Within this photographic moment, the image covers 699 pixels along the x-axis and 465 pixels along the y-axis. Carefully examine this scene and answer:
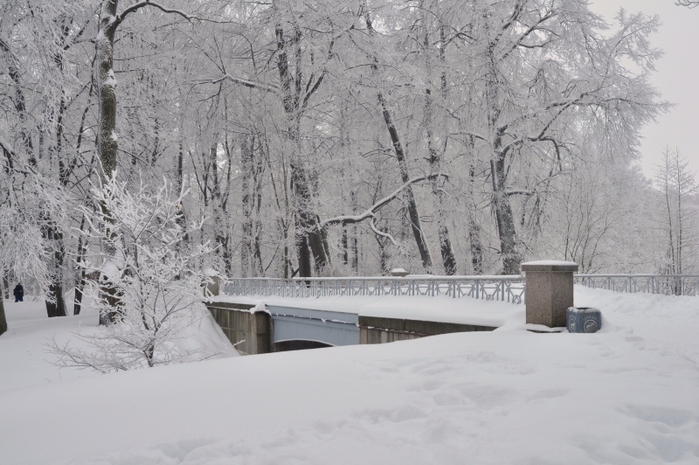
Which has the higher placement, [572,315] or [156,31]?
[156,31]

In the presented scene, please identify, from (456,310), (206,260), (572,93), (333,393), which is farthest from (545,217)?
(333,393)

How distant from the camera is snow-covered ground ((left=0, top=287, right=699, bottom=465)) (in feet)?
10.8

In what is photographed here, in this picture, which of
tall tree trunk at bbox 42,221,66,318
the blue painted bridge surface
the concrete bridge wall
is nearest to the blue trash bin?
the concrete bridge wall

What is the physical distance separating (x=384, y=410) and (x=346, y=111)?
1777 centimetres

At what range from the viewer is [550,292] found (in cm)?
809

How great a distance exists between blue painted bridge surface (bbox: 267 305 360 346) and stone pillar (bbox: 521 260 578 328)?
17.1 ft

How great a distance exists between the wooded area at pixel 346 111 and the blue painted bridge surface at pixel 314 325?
9.55 ft

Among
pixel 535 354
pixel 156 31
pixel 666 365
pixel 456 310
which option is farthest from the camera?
pixel 156 31

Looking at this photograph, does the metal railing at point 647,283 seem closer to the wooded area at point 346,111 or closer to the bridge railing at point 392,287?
the bridge railing at point 392,287

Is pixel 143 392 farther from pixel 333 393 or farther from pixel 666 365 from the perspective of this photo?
pixel 666 365

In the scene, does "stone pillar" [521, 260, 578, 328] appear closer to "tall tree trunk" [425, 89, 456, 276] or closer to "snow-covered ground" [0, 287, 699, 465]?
"snow-covered ground" [0, 287, 699, 465]

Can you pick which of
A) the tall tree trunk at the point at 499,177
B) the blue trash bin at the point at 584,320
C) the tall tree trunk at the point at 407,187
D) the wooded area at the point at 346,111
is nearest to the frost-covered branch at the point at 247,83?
the wooded area at the point at 346,111

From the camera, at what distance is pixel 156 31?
2088 cm

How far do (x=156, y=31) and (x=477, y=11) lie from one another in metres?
12.7
